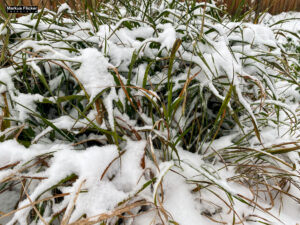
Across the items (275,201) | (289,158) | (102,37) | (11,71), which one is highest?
(102,37)

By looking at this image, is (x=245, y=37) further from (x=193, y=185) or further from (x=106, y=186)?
(x=106, y=186)

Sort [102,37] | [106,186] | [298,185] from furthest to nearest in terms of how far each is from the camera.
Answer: [102,37] < [298,185] < [106,186]

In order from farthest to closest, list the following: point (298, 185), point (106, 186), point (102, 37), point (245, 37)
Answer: point (245, 37) < point (102, 37) < point (298, 185) < point (106, 186)

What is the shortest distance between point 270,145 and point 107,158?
54 centimetres

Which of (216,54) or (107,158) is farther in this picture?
(216,54)

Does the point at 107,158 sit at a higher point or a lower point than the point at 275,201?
higher

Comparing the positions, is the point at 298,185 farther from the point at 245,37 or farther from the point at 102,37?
the point at 102,37

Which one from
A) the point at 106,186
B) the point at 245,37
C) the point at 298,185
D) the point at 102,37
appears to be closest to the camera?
the point at 106,186

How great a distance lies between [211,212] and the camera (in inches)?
23.8

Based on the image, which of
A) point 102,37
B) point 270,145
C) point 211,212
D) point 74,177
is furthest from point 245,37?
point 74,177

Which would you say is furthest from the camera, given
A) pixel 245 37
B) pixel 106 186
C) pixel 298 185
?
pixel 245 37

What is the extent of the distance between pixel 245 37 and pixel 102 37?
610 mm

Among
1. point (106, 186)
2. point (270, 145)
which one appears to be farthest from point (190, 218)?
point (270, 145)

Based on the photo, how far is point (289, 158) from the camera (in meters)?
0.71
